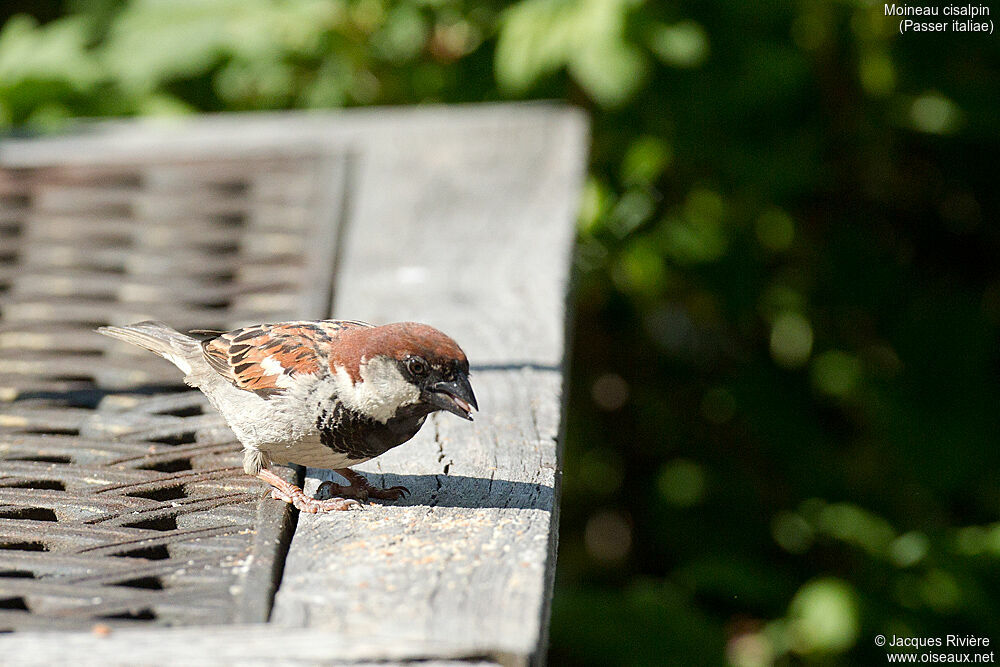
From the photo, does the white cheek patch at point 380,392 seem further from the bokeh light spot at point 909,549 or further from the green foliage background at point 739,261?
the bokeh light spot at point 909,549

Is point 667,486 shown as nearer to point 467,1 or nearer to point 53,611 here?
point 467,1

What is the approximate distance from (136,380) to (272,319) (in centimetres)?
38

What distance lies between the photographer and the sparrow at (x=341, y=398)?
2.07m

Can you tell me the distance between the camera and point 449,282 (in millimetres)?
3027

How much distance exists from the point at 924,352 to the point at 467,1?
2088 mm

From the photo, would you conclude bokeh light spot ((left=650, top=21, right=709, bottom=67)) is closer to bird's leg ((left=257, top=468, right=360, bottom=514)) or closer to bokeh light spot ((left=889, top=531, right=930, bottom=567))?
bokeh light spot ((left=889, top=531, right=930, bottom=567))

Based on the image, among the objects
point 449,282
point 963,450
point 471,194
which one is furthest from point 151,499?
point 963,450

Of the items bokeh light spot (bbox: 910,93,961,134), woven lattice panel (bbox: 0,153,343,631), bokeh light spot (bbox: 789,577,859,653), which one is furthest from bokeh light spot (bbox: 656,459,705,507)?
woven lattice panel (bbox: 0,153,343,631)

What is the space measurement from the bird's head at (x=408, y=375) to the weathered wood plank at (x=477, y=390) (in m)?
0.17

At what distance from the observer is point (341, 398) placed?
6.95 ft

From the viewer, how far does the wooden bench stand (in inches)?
62.5

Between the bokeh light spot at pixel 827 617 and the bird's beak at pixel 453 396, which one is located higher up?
the bird's beak at pixel 453 396

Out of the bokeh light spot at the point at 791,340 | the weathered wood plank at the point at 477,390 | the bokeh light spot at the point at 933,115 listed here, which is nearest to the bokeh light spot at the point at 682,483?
the bokeh light spot at the point at 791,340

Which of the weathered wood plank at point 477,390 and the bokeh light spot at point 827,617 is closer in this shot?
the weathered wood plank at point 477,390
